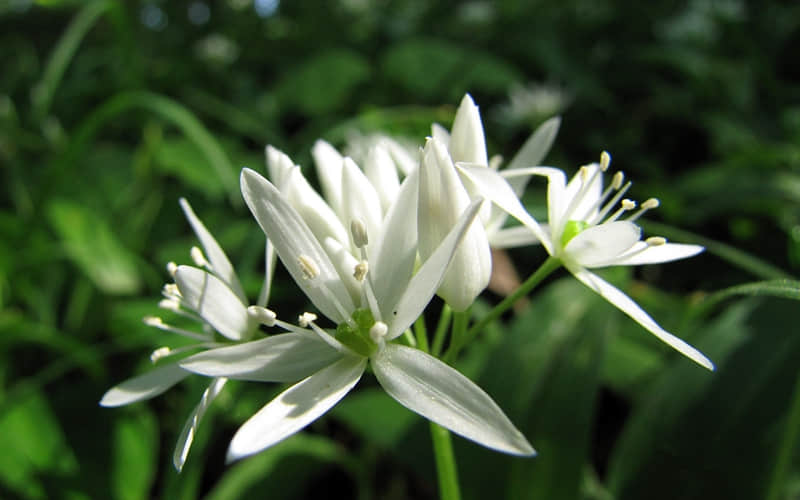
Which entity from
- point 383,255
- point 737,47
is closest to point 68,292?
point 383,255

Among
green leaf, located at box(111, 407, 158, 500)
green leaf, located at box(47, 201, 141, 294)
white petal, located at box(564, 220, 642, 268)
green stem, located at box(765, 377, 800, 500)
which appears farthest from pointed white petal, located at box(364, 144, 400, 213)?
green leaf, located at box(47, 201, 141, 294)

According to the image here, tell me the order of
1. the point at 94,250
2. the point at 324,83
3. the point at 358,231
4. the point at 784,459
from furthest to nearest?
1. the point at 324,83
2. the point at 94,250
3. the point at 784,459
4. the point at 358,231

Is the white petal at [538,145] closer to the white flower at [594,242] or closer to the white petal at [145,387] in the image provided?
the white flower at [594,242]

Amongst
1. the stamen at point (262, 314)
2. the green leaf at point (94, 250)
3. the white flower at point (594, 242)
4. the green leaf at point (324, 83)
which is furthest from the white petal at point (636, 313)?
the green leaf at point (324, 83)

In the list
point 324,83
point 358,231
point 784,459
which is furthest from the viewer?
point 324,83

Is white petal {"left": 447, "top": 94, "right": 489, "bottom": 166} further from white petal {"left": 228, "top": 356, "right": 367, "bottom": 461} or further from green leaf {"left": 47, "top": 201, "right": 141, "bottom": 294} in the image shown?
green leaf {"left": 47, "top": 201, "right": 141, "bottom": 294}

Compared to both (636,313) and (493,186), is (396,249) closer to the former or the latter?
(493,186)

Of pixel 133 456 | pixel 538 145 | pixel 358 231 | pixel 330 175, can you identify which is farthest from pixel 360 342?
pixel 133 456
